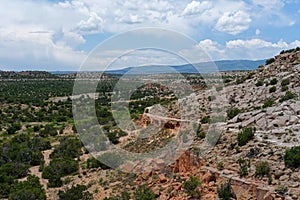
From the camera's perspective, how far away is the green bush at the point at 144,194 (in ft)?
41.3

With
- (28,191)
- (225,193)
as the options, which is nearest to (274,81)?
(225,193)

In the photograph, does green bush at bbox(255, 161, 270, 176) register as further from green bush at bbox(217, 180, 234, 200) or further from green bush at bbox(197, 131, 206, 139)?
green bush at bbox(197, 131, 206, 139)

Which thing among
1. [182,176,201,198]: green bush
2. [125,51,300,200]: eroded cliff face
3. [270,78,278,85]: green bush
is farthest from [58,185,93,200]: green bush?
[270,78,278,85]: green bush

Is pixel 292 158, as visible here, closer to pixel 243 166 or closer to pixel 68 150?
pixel 243 166

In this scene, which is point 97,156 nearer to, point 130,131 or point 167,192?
point 130,131

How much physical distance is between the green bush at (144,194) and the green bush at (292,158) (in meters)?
4.82

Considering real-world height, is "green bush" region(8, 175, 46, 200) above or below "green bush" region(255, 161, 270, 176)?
below

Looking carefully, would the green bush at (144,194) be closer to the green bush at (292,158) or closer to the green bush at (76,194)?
the green bush at (76,194)

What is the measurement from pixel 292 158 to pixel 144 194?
17.4 ft

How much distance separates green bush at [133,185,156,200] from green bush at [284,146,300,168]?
4.82 m

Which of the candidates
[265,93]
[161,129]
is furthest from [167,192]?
[265,93]

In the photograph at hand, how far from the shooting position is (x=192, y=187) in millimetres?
11961

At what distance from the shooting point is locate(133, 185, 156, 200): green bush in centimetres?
1258

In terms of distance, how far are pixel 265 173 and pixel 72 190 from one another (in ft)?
27.6
